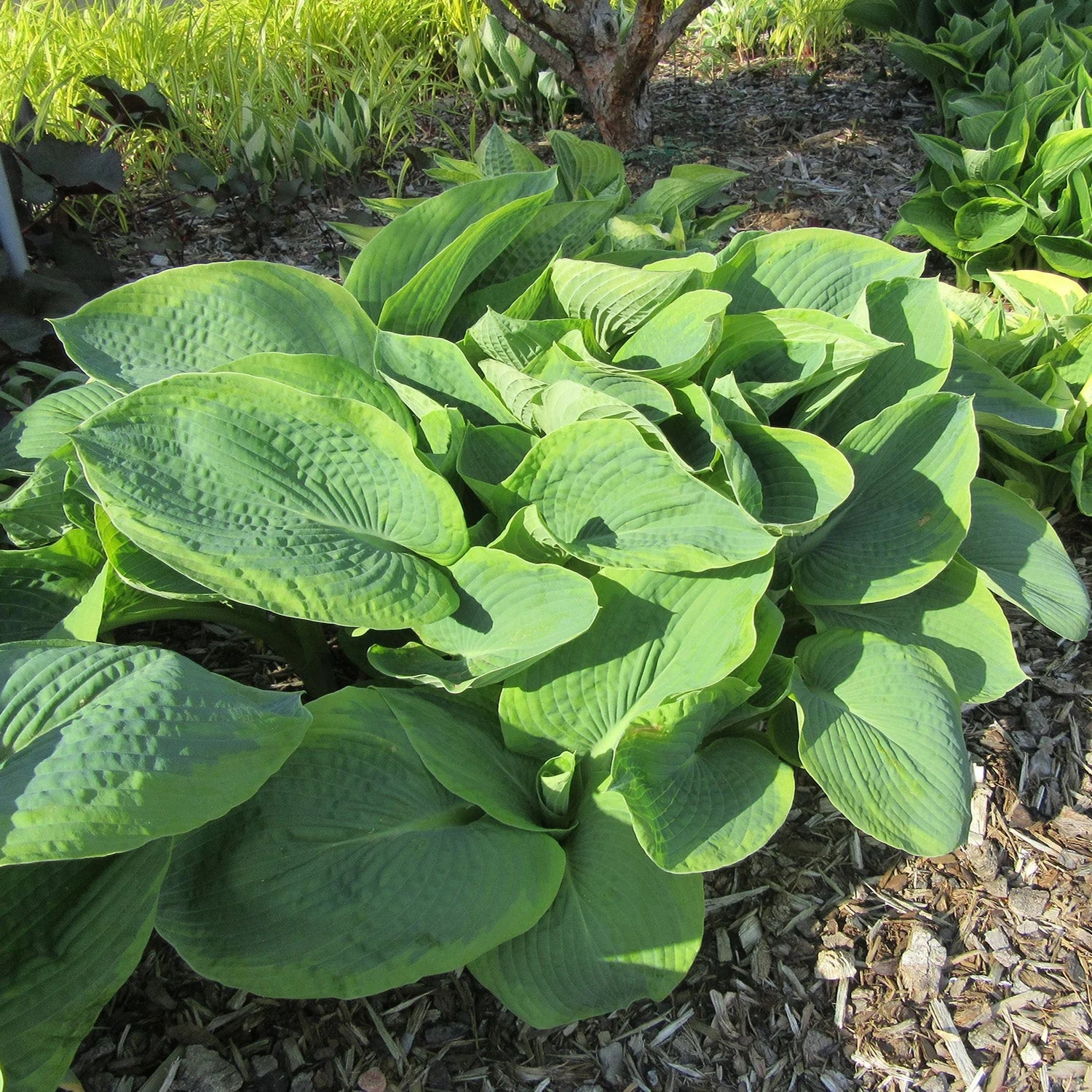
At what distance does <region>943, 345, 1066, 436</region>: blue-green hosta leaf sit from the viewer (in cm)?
196

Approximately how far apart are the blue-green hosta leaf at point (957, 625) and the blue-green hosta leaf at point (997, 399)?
1.39ft

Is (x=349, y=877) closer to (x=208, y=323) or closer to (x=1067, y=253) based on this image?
(x=208, y=323)

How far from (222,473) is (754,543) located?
0.76m

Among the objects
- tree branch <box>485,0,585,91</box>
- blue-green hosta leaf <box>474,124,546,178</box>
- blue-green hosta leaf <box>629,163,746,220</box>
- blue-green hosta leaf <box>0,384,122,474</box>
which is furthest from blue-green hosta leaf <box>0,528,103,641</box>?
tree branch <box>485,0,585,91</box>

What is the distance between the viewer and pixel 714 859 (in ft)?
4.37

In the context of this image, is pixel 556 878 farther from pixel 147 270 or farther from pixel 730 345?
pixel 147 270

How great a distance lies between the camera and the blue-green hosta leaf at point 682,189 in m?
2.38

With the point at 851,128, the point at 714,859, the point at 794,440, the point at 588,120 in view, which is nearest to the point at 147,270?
the point at 588,120

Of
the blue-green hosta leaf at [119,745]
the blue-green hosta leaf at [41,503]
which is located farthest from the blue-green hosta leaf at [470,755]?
the blue-green hosta leaf at [41,503]

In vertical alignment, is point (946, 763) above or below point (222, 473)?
below

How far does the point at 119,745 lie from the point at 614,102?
3.30 metres

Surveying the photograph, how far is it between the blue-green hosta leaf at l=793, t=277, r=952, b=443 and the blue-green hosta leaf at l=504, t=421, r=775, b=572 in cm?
45

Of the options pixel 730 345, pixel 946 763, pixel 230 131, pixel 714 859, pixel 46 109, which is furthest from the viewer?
pixel 230 131

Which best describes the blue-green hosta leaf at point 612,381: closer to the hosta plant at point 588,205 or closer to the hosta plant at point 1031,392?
the hosta plant at point 588,205
